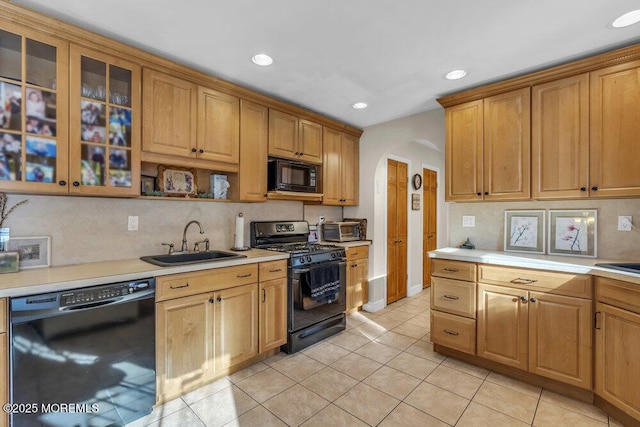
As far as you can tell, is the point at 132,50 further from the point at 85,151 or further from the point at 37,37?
the point at 85,151

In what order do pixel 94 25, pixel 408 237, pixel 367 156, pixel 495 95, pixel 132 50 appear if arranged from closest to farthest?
1. pixel 94 25
2. pixel 132 50
3. pixel 495 95
4. pixel 367 156
5. pixel 408 237

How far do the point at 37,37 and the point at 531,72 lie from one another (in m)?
3.50

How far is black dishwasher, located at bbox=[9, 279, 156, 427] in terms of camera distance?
149cm

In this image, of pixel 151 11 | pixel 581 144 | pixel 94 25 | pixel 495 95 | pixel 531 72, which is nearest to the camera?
pixel 151 11

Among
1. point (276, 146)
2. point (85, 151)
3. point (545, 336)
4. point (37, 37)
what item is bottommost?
point (545, 336)

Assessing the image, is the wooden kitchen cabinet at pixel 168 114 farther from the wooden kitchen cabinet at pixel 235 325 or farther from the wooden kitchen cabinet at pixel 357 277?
the wooden kitchen cabinet at pixel 357 277

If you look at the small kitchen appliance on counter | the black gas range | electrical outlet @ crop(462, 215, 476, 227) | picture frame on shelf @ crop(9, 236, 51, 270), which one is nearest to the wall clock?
the small kitchen appliance on counter

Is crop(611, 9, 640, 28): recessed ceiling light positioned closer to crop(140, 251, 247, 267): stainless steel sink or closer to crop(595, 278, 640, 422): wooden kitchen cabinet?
crop(595, 278, 640, 422): wooden kitchen cabinet

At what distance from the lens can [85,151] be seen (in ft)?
6.39

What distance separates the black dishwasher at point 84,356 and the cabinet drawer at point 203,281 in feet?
0.26

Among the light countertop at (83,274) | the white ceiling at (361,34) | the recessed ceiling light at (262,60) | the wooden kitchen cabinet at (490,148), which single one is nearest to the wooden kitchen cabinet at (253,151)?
the white ceiling at (361,34)

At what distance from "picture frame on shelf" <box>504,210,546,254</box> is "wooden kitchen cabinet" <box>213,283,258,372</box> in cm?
237

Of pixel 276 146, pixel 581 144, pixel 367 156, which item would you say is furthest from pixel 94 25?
pixel 581 144

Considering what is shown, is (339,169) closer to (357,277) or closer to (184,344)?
(357,277)
